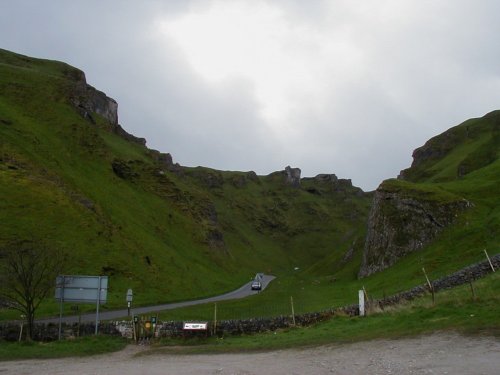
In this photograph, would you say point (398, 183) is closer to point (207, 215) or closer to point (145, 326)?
point (145, 326)

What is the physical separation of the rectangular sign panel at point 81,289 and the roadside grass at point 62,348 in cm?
276

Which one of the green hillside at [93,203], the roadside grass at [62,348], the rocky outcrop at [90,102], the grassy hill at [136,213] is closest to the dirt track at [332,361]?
the roadside grass at [62,348]

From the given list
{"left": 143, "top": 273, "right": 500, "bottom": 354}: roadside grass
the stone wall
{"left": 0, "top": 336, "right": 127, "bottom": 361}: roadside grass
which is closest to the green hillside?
the stone wall

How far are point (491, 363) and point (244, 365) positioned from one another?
29.1ft

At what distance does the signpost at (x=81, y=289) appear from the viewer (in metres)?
32.2

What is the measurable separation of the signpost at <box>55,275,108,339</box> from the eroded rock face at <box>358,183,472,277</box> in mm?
44524

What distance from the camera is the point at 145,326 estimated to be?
3038 centimetres

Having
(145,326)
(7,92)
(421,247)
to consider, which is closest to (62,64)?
(7,92)

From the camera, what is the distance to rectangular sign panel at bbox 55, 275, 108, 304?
32188 millimetres

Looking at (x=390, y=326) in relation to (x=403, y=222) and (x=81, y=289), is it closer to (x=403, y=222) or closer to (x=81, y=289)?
(x=81, y=289)

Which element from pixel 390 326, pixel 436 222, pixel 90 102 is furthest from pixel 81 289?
pixel 90 102

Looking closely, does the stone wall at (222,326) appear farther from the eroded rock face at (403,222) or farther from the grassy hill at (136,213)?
the eroded rock face at (403,222)

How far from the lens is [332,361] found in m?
18.2

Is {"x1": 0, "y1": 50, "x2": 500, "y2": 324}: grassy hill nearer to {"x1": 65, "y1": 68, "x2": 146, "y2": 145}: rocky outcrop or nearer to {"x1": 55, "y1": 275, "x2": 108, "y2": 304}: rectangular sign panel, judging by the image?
{"x1": 65, "y1": 68, "x2": 146, "y2": 145}: rocky outcrop
